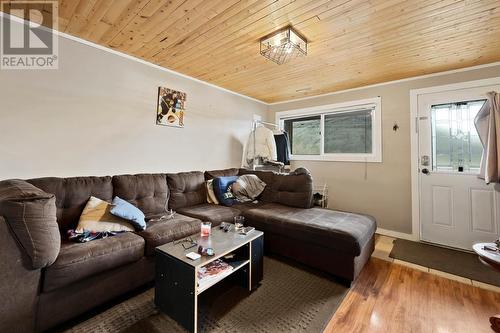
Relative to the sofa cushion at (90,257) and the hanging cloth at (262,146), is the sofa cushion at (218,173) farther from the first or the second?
the sofa cushion at (90,257)

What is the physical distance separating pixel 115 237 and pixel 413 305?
239 cm

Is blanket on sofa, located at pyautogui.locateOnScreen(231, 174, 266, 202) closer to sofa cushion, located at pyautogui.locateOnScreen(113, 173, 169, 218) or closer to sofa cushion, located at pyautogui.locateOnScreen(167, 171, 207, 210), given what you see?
sofa cushion, located at pyautogui.locateOnScreen(167, 171, 207, 210)

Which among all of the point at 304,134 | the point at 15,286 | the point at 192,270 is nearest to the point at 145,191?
the point at 15,286

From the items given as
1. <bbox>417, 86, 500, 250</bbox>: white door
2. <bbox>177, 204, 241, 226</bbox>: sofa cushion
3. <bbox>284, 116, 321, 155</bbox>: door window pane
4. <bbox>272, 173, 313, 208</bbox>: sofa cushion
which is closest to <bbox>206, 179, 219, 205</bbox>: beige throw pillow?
<bbox>177, 204, 241, 226</bbox>: sofa cushion

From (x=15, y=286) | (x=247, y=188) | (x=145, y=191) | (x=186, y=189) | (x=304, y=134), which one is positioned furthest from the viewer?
(x=304, y=134)

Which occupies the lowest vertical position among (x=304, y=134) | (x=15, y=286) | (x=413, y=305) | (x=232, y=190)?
(x=413, y=305)

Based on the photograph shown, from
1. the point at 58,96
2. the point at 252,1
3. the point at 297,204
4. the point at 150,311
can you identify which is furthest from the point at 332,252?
the point at 58,96

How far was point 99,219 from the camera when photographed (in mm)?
1839

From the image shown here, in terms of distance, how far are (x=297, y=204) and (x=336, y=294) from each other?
118 cm

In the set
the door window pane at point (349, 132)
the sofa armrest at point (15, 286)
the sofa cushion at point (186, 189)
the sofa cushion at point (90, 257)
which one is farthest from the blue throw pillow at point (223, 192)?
the door window pane at point (349, 132)

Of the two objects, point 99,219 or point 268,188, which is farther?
point 268,188

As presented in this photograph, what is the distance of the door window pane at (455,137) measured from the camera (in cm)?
269

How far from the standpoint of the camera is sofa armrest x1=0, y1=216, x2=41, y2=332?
1166 millimetres

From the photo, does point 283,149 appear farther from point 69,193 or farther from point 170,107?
point 69,193
